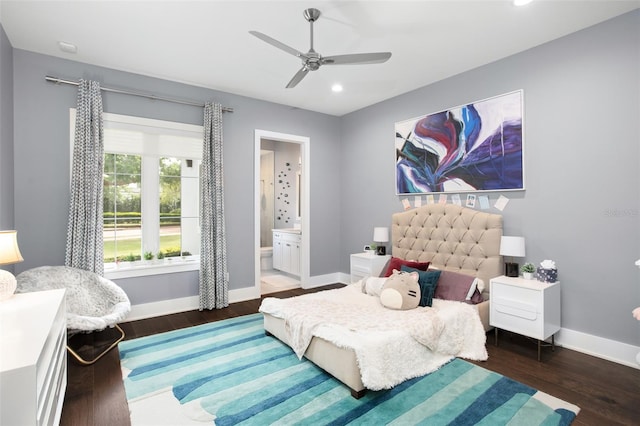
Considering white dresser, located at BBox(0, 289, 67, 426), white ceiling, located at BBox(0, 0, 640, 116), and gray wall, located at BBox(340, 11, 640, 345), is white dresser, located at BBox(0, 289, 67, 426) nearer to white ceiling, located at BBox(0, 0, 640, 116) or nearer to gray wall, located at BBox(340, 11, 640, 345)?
white ceiling, located at BBox(0, 0, 640, 116)

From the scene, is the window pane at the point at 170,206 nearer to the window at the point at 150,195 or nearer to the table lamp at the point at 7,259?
the window at the point at 150,195

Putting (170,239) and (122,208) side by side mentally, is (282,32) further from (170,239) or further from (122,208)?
(170,239)

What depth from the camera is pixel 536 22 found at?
2.74 metres

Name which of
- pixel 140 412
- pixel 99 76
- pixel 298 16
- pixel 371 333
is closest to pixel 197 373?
pixel 140 412

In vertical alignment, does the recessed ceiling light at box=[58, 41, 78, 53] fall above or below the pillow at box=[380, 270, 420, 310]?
above

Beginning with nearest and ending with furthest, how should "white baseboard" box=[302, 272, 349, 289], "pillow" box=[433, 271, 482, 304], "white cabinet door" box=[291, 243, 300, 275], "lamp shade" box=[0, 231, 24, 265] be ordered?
1. "lamp shade" box=[0, 231, 24, 265]
2. "pillow" box=[433, 271, 482, 304]
3. "white baseboard" box=[302, 272, 349, 289]
4. "white cabinet door" box=[291, 243, 300, 275]

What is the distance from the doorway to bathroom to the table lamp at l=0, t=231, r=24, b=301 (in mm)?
2681

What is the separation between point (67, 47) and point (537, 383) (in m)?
5.01

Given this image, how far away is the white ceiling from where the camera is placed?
8.27 feet

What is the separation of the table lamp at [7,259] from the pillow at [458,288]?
342 cm

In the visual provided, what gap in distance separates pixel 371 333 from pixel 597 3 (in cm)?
306

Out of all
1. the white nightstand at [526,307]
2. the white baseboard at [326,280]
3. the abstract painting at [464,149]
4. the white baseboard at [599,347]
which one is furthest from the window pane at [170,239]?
the white baseboard at [599,347]

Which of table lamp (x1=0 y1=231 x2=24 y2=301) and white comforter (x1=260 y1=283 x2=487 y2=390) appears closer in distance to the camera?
table lamp (x1=0 y1=231 x2=24 y2=301)

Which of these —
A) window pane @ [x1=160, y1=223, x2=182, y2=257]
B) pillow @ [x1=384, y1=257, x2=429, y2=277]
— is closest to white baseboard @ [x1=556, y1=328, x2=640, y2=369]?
pillow @ [x1=384, y1=257, x2=429, y2=277]
